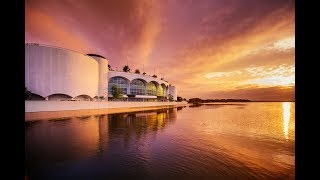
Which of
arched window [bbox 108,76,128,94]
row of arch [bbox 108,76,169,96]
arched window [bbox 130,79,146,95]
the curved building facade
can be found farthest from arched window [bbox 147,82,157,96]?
the curved building facade

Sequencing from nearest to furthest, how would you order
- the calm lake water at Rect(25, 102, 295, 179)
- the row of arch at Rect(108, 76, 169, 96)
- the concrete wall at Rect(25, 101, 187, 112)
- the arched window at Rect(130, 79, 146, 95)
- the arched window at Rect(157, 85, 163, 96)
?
the calm lake water at Rect(25, 102, 295, 179) → the concrete wall at Rect(25, 101, 187, 112) → the row of arch at Rect(108, 76, 169, 96) → the arched window at Rect(130, 79, 146, 95) → the arched window at Rect(157, 85, 163, 96)

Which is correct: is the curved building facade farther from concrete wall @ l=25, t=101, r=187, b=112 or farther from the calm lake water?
the calm lake water

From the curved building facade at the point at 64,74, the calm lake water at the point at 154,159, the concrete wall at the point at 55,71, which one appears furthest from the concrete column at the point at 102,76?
the calm lake water at the point at 154,159

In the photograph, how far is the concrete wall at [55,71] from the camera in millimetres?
38875

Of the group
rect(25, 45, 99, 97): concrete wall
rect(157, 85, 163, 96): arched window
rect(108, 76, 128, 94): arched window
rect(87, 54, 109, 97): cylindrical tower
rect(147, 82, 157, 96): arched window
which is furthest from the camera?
rect(157, 85, 163, 96): arched window

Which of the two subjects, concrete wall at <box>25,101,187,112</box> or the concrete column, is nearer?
concrete wall at <box>25,101,187,112</box>

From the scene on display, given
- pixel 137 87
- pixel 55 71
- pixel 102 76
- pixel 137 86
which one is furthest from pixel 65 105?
pixel 137 86

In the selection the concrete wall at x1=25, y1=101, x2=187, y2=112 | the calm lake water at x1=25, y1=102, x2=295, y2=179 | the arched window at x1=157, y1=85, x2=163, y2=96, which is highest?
the arched window at x1=157, y1=85, x2=163, y2=96

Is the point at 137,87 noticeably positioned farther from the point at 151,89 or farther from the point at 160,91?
the point at 160,91

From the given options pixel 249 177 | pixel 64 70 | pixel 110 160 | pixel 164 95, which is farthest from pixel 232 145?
pixel 164 95

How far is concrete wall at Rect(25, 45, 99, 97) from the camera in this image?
38875mm

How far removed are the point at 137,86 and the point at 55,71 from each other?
1372 inches

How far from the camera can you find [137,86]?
7200cm

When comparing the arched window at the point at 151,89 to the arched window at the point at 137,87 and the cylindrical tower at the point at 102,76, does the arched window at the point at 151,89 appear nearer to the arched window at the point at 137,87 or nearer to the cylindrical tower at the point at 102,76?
the arched window at the point at 137,87
